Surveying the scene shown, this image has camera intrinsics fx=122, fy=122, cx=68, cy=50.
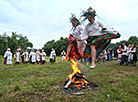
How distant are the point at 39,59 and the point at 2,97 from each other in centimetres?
1182

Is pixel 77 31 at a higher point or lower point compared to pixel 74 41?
higher

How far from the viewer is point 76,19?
4.00m

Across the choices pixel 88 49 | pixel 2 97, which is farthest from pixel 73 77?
pixel 2 97

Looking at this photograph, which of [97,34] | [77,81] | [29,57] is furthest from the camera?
[29,57]

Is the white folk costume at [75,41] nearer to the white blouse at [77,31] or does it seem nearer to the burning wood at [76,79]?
the white blouse at [77,31]

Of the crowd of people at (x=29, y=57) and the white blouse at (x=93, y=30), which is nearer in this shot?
the white blouse at (x=93, y=30)

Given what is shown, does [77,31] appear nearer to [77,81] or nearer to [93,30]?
[93,30]

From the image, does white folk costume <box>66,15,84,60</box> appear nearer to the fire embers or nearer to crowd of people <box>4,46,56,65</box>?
the fire embers

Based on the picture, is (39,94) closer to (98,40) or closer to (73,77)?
(73,77)

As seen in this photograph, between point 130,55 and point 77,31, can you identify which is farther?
point 130,55

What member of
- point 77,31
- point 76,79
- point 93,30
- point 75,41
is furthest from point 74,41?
point 76,79

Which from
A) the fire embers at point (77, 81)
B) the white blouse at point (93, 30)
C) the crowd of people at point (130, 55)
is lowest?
the fire embers at point (77, 81)

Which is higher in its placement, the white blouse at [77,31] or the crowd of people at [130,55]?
the white blouse at [77,31]

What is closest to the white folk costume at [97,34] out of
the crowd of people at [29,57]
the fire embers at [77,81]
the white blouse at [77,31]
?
the white blouse at [77,31]
